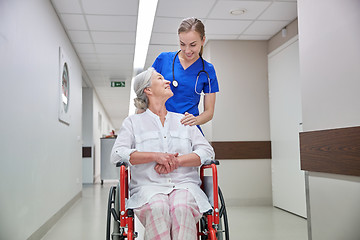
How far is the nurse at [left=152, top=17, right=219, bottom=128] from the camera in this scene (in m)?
2.20

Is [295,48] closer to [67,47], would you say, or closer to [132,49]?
[132,49]

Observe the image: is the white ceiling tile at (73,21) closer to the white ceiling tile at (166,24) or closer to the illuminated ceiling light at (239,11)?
the white ceiling tile at (166,24)

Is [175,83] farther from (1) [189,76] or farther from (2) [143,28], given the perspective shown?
(2) [143,28]

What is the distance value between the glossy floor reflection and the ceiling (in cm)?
264

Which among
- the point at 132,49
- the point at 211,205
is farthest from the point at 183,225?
the point at 132,49

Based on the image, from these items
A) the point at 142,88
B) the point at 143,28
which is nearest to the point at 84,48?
the point at 143,28

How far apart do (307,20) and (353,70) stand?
655mm

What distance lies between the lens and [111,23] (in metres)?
5.00

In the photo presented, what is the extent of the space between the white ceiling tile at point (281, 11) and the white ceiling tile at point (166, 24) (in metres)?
1.16

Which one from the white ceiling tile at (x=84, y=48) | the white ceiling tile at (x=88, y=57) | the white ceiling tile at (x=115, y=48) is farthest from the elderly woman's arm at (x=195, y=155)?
the white ceiling tile at (x=88, y=57)

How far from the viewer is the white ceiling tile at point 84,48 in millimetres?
5994

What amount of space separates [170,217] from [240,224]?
2604mm

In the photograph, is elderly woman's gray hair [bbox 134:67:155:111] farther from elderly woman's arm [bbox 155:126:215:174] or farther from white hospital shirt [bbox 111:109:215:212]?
elderly woman's arm [bbox 155:126:215:174]

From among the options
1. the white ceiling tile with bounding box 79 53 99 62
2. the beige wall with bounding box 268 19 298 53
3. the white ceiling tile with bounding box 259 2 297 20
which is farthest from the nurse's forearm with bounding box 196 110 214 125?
the white ceiling tile with bounding box 79 53 99 62
